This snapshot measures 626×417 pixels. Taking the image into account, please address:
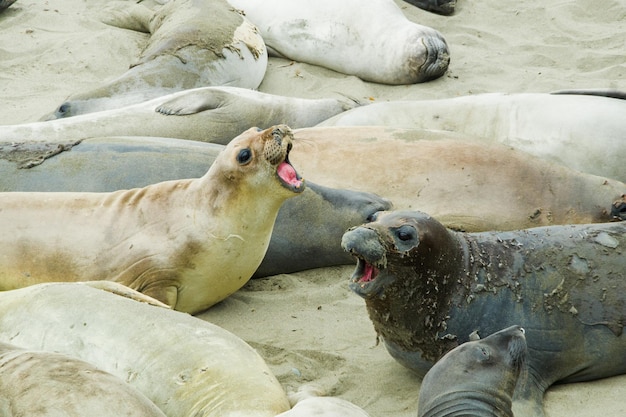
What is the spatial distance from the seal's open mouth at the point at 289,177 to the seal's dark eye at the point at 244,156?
0.13m

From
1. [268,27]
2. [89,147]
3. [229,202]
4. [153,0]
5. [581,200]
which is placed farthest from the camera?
[153,0]

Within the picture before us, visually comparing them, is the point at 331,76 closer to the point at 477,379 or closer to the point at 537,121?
the point at 537,121

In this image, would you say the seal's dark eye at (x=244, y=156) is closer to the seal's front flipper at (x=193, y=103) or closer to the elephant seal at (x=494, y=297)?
the elephant seal at (x=494, y=297)

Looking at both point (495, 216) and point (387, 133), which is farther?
point (387, 133)

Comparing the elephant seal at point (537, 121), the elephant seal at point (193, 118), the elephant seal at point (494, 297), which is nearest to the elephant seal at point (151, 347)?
the elephant seal at point (494, 297)

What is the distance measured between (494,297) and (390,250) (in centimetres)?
47

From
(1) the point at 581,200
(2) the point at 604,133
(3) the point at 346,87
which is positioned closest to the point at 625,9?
(3) the point at 346,87

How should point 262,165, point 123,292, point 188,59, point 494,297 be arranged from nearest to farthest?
point 494,297, point 123,292, point 262,165, point 188,59

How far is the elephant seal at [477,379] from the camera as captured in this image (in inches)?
123

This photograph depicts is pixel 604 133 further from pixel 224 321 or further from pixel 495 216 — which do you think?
pixel 224 321

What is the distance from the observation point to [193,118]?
20.7 feet

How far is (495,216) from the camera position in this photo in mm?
5035

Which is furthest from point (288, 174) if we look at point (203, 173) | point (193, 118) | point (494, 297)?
point (193, 118)

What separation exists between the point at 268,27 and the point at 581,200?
3.91 meters
